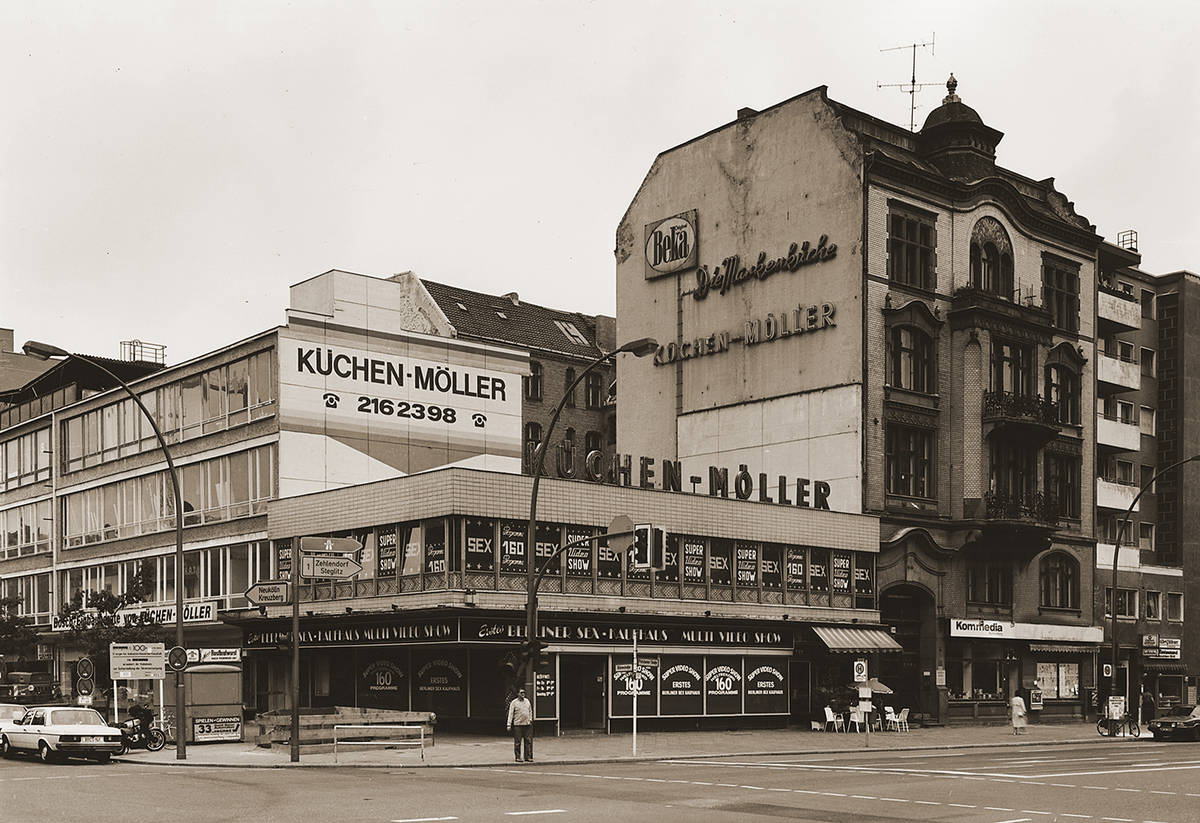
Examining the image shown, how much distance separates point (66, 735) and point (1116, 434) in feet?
157

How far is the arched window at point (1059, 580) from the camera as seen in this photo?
2195 inches

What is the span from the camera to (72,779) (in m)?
25.2

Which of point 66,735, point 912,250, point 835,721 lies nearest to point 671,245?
point 912,250

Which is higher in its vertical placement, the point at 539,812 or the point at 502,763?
the point at 539,812

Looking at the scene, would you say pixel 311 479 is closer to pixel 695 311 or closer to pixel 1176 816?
pixel 695 311

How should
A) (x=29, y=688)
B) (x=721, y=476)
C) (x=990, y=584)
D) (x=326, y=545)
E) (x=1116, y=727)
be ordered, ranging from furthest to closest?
(x=29, y=688) → (x=990, y=584) → (x=721, y=476) → (x=1116, y=727) → (x=326, y=545)

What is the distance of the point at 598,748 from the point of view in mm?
34625

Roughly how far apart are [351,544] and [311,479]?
18.5 metres

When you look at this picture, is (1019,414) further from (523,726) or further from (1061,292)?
(523,726)

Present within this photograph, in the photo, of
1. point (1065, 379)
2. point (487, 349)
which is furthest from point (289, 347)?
point (1065, 379)

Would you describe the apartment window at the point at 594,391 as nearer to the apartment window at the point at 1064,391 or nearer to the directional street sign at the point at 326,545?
the apartment window at the point at 1064,391

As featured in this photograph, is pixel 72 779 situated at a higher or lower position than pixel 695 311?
lower

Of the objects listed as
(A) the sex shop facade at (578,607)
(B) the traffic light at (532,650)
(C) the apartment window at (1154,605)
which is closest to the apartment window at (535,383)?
(A) the sex shop facade at (578,607)

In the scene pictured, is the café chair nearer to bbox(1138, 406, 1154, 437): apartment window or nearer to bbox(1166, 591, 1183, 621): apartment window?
bbox(1166, 591, 1183, 621): apartment window
